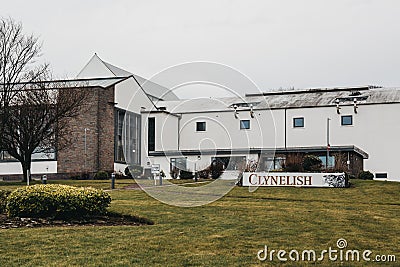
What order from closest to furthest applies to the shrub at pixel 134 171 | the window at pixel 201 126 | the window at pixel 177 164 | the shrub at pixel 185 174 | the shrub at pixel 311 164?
the shrub at pixel 311 164, the shrub at pixel 185 174, the shrub at pixel 134 171, the window at pixel 177 164, the window at pixel 201 126

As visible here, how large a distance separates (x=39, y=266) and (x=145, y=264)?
200 centimetres

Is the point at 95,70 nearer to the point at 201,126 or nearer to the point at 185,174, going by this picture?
the point at 201,126

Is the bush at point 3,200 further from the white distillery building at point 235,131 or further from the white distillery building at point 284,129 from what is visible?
the white distillery building at point 235,131

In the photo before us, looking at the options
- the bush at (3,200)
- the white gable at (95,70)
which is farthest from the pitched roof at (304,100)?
the bush at (3,200)

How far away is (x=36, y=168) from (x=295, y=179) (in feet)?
100.0

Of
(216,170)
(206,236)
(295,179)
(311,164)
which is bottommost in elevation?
(206,236)

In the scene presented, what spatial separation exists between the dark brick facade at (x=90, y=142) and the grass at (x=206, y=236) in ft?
110

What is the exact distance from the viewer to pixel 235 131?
6028 cm

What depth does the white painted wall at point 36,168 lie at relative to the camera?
55750 millimetres

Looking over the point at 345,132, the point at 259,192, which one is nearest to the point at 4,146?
the point at 259,192

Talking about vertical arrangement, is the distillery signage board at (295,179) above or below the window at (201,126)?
below

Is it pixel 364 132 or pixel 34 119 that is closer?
pixel 34 119

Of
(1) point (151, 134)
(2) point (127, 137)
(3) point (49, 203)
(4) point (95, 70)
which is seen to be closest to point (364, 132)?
(1) point (151, 134)

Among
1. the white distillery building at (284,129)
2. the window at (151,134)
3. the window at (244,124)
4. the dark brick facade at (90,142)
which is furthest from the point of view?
the window at (151,134)
